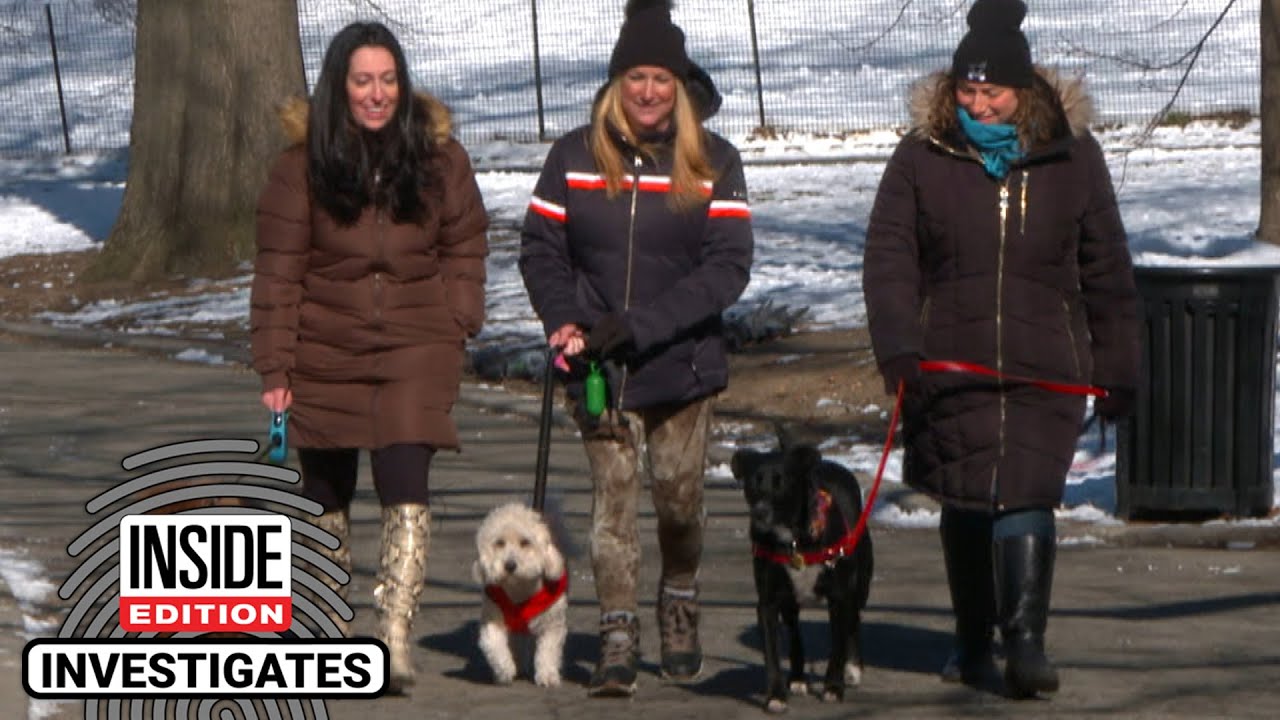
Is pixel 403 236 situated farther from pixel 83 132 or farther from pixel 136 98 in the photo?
pixel 83 132

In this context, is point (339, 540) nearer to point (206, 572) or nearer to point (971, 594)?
point (206, 572)

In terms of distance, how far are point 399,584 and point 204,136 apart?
Answer: 47.3 ft

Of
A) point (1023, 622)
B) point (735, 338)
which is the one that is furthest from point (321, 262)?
point (735, 338)

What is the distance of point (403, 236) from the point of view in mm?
6457

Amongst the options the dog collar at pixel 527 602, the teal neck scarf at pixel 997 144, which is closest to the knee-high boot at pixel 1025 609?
the teal neck scarf at pixel 997 144

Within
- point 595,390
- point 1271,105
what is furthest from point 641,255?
point 1271,105

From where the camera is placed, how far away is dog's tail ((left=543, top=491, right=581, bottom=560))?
6.79m

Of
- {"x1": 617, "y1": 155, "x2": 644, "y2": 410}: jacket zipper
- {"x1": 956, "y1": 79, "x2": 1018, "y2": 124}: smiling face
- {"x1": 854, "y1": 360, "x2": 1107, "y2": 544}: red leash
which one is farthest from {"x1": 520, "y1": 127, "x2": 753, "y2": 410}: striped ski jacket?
{"x1": 956, "y1": 79, "x2": 1018, "y2": 124}: smiling face

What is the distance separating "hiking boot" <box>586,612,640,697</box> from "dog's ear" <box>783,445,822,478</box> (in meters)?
0.73

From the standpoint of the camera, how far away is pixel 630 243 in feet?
21.6

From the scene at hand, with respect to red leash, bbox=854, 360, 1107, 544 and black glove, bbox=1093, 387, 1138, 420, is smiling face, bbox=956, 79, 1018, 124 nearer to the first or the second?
red leash, bbox=854, 360, 1107, 544

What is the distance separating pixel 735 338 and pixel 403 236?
8.55m

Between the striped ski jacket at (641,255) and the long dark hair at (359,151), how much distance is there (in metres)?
0.38

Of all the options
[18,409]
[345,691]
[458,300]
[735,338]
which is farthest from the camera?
[735,338]
